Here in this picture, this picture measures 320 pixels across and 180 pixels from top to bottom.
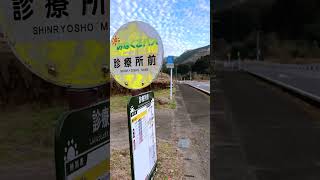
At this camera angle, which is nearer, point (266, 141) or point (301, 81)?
point (266, 141)

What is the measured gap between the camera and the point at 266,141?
7484 millimetres

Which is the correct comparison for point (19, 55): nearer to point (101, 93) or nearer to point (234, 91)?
point (101, 93)

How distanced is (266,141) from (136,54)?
4.04m

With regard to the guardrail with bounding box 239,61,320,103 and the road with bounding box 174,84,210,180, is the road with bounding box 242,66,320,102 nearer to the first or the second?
the guardrail with bounding box 239,61,320,103

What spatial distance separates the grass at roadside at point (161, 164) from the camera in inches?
200

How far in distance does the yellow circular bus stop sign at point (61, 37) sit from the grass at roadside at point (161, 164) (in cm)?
316

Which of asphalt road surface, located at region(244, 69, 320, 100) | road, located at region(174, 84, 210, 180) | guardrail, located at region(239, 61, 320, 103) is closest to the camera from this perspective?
road, located at region(174, 84, 210, 180)

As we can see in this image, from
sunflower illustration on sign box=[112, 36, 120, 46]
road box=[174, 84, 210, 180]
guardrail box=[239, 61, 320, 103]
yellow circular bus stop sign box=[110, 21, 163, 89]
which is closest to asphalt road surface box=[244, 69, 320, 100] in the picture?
guardrail box=[239, 61, 320, 103]

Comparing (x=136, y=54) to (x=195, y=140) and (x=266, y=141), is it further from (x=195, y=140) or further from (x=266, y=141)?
(x=266, y=141)

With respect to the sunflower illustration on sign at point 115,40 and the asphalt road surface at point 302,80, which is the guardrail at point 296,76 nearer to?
the asphalt road surface at point 302,80

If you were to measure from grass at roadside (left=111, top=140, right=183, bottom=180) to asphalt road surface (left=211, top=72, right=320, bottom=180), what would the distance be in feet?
1.56

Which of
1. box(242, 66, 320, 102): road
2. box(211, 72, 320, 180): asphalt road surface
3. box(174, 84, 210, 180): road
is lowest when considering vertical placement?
box(174, 84, 210, 180): road

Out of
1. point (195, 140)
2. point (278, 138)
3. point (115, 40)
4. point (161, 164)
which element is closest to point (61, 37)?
point (115, 40)

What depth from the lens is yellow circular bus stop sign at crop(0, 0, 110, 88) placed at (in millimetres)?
1834
